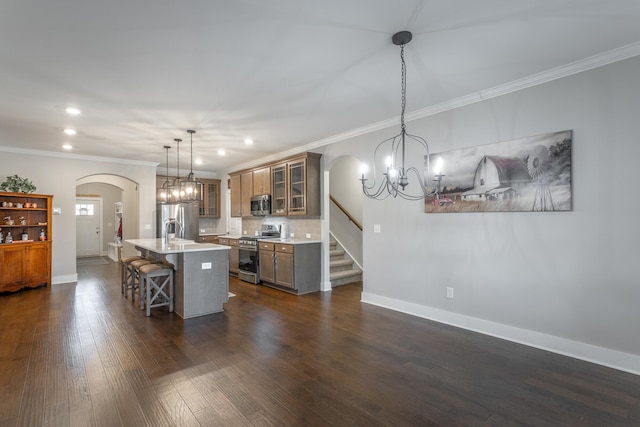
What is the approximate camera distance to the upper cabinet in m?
5.68

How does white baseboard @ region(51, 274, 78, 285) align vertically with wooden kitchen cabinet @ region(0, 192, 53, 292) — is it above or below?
below

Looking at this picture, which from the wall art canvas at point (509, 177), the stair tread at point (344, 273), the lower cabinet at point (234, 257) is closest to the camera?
the wall art canvas at point (509, 177)

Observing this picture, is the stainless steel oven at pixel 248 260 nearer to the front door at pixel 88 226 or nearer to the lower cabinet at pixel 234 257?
the lower cabinet at pixel 234 257

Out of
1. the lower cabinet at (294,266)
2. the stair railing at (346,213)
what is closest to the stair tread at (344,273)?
the lower cabinet at (294,266)

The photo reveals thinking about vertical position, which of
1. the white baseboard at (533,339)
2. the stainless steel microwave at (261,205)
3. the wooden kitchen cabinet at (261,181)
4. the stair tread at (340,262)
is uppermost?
the wooden kitchen cabinet at (261,181)

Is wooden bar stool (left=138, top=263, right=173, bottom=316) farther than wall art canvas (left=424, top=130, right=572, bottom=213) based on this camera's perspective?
Yes

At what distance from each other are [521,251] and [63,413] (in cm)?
409

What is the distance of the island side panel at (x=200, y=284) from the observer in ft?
13.8

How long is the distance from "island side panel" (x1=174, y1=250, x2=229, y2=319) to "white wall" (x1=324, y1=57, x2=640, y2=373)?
8.74 feet

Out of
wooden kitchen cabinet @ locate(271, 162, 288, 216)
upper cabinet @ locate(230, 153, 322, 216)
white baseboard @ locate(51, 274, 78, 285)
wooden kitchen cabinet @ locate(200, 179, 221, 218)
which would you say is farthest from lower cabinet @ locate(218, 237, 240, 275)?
white baseboard @ locate(51, 274, 78, 285)

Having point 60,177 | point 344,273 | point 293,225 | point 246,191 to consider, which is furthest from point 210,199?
point 344,273

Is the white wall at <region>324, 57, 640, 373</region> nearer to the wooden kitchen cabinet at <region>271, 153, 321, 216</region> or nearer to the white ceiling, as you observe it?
the white ceiling

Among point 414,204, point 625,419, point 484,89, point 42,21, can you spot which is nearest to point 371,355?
point 625,419

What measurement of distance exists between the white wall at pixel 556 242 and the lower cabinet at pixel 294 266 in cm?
198
